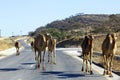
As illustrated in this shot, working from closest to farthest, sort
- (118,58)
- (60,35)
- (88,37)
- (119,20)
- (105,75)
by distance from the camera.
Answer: (105,75) < (88,37) < (118,58) < (60,35) < (119,20)

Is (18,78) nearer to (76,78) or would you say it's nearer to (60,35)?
(76,78)

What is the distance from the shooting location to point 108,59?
25.1 meters

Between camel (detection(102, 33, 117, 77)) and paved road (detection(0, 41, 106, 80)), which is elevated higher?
camel (detection(102, 33, 117, 77))

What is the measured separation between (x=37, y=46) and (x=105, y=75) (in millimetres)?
7070

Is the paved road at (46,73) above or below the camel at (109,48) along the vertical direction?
below

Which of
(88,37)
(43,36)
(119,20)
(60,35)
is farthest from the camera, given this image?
(119,20)

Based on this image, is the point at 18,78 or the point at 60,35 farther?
the point at 60,35

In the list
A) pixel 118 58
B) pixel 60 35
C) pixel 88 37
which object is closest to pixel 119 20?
pixel 60 35

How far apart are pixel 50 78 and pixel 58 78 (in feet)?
1.34

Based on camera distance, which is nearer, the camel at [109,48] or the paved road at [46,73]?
the paved road at [46,73]

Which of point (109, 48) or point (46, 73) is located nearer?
point (109, 48)

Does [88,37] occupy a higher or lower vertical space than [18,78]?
higher

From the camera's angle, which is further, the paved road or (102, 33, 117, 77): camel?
(102, 33, 117, 77): camel

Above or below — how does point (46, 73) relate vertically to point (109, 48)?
below
